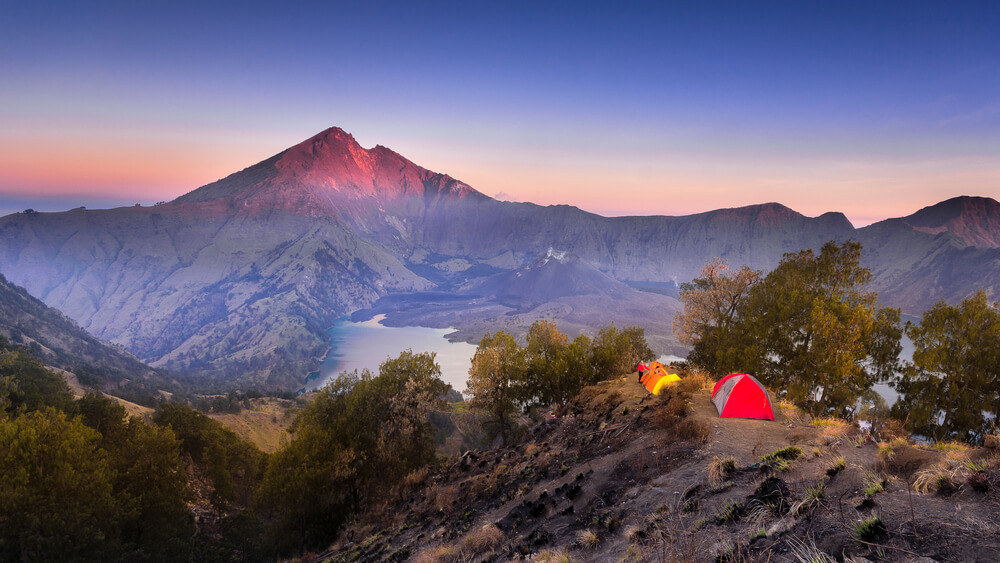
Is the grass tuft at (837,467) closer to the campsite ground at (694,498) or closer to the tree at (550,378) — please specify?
the campsite ground at (694,498)

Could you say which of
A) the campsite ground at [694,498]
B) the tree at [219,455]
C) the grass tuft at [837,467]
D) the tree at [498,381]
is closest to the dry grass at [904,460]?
the campsite ground at [694,498]

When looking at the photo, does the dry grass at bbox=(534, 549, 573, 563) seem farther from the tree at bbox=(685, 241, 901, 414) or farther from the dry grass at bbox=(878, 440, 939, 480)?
the tree at bbox=(685, 241, 901, 414)

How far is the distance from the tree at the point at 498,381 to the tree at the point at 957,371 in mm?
24151

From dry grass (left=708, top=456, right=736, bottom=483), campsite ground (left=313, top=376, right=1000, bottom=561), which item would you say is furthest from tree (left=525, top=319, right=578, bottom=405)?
dry grass (left=708, top=456, right=736, bottom=483)

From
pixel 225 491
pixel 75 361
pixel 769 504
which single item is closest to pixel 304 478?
pixel 225 491

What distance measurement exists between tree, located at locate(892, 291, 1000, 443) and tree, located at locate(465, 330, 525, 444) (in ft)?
79.2

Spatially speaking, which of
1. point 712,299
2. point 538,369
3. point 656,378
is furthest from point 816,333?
point 538,369

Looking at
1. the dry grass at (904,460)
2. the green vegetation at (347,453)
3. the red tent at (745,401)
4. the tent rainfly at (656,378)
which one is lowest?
the green vegetation at (347,453)

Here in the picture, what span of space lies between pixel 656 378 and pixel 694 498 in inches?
663

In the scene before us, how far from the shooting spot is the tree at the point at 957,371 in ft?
75.3

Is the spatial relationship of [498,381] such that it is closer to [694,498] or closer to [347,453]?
[347,453]

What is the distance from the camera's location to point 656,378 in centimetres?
2527

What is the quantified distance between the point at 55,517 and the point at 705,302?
3978 centimetres

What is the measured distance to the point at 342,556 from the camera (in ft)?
56.5
